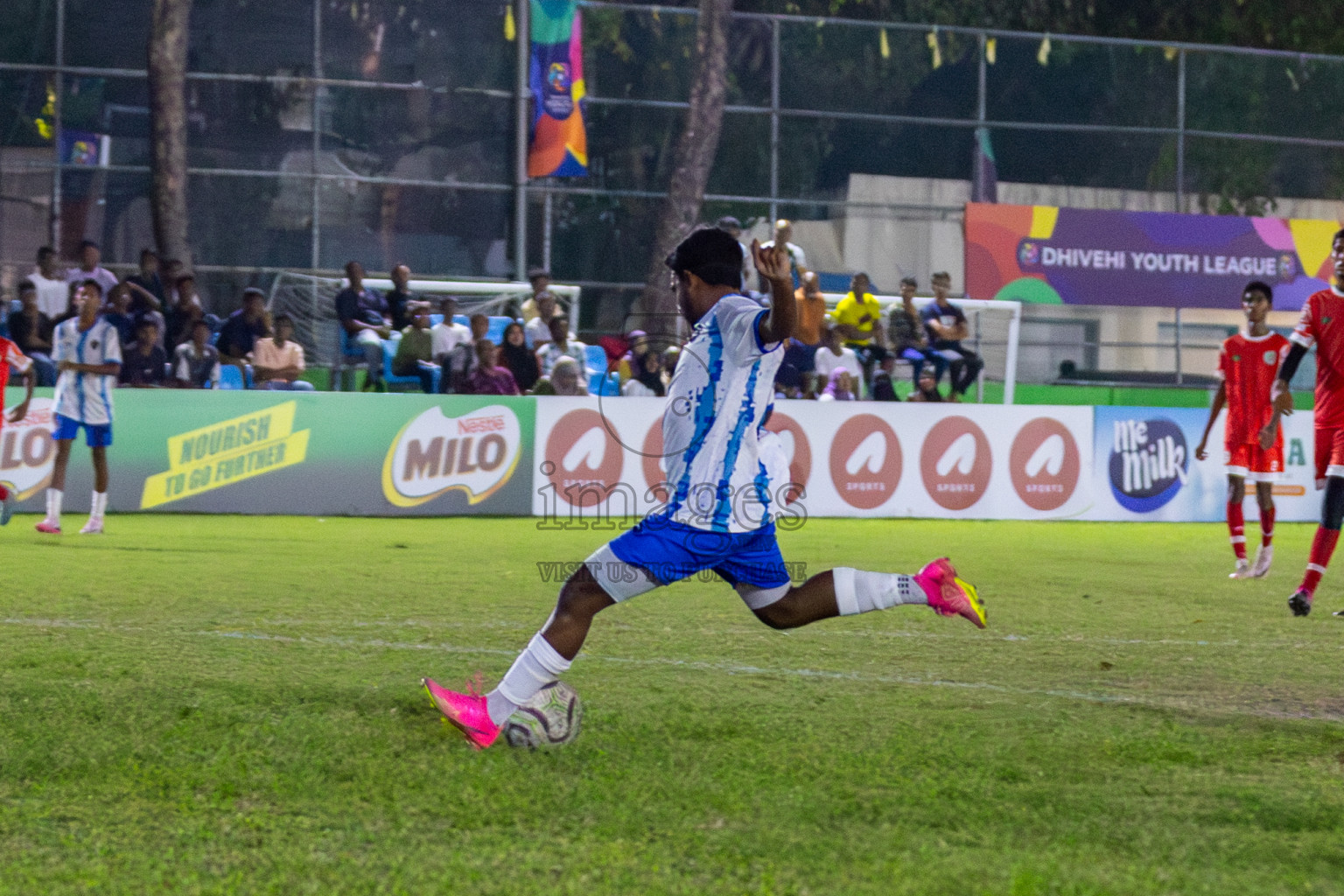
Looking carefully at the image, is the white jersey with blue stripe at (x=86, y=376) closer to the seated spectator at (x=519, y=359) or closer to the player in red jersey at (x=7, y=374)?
the player in red jersey at (x=7, y=374)

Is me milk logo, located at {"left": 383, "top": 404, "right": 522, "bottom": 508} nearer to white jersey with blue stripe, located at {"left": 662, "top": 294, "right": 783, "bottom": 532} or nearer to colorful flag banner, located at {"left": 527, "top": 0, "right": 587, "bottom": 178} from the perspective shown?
colorful flag banner, located at {"left": 527, "top": 0, "right": 587, "bottom": 178}

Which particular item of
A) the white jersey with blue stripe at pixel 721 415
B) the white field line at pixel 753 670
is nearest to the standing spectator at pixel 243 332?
the white field line at pixel 753 670

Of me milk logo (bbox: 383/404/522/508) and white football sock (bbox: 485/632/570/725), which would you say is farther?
me milk logo (bbox: 383/404/522/508)

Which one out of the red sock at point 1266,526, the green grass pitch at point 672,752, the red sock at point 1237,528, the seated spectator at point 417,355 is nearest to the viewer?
the green grass pitch at point 672,752

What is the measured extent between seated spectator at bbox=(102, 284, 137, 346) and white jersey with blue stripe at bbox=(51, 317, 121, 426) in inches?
143

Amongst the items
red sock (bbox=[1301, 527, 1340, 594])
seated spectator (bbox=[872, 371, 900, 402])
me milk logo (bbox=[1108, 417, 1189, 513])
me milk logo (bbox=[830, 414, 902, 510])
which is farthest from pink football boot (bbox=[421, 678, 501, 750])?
me milk logo (bbox=[1108, 417, 1189, 513])

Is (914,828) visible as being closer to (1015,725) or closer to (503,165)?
(1015,725)

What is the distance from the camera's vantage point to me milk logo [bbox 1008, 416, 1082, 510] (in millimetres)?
18031

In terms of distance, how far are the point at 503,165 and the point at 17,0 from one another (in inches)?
298

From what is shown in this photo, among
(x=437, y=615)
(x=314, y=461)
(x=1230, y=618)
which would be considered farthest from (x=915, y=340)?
(x=437, y=615)

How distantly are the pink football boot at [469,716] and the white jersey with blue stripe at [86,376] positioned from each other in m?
9.58

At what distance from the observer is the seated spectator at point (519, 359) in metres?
17.8

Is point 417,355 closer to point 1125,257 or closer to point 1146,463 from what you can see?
point 1146,463

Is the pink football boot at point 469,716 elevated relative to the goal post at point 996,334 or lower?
lower
